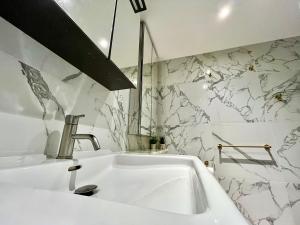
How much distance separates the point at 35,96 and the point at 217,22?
180 centimetres

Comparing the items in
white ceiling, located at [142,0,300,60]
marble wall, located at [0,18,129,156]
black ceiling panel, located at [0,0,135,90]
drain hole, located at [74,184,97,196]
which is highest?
white ceiling, located at [142,0,300,60]

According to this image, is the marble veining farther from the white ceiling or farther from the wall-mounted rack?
the wall-mounted rack

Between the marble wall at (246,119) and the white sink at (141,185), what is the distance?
4.14ft

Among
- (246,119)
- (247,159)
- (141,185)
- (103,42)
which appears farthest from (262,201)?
(103,42)

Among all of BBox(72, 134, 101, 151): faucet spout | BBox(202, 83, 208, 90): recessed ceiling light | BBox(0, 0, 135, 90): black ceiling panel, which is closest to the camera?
BBox(0, 0, 135, 90): black ceiling panel

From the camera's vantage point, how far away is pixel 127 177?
672 millimetres

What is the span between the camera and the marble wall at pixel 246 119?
157 centimetres

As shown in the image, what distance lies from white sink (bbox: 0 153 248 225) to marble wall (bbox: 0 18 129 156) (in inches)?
4.7

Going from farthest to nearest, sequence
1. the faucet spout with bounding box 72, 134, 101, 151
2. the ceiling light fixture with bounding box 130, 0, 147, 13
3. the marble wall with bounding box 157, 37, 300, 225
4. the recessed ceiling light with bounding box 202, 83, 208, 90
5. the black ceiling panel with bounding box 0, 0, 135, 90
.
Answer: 1. the recessed ceiling light with bounding box 202, 83, 208, 90
2. the marble wall with bounding box 157, 37, 300, 225
3. the ceiling light fixture with bounding box 130, 0, 147, 13
4. the faucet spout with bounding box 72, 134, 101, 151
5. the black ceiling panel with bounding box 0, 0, 135, 90

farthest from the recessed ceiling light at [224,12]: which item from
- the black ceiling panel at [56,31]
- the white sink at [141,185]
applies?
the white sink at [141,185]

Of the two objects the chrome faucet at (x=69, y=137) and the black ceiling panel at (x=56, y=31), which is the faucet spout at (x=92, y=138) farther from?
the black ceiling panel at (x=56, y=31)

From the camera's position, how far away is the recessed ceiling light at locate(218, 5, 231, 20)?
4.77 feet

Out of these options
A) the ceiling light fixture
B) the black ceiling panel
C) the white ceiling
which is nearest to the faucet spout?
the black ceiling panel

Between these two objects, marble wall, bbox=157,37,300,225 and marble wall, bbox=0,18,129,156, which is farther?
marble wall, bbox=157,37,300,225
